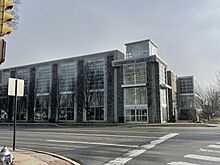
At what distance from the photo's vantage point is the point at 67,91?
44750 millimetres

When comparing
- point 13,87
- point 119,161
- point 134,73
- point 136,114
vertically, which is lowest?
point 119,161

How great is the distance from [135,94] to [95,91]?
809cm

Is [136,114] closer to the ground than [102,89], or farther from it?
closer to the ground

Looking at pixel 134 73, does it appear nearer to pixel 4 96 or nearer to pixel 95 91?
pixel 95 91

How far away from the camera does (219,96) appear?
1930 inches

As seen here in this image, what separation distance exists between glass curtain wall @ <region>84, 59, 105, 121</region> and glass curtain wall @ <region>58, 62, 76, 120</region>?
3.73 m

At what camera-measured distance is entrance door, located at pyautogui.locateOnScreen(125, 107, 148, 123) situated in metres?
35.6

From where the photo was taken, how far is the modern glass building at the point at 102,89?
119 feet

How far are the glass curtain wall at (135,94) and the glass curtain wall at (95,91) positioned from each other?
507 centimetres

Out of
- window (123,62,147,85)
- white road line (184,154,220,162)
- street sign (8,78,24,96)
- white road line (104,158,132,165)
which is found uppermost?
window (123,62,147,85)

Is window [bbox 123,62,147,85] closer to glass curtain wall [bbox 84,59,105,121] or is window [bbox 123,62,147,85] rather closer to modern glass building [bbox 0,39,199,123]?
modern glass building [bbox 0,39,199,123]

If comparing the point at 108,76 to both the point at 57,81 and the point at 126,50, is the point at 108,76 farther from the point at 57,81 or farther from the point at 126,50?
the point at 57,81

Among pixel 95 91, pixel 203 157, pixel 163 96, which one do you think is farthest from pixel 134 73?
pixel 203 157

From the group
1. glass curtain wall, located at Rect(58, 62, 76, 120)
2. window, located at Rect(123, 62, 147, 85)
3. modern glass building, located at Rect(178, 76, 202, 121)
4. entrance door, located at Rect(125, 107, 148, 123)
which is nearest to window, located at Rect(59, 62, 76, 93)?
glass curtain wall, located at Rect(58, 62, 76, 120)
